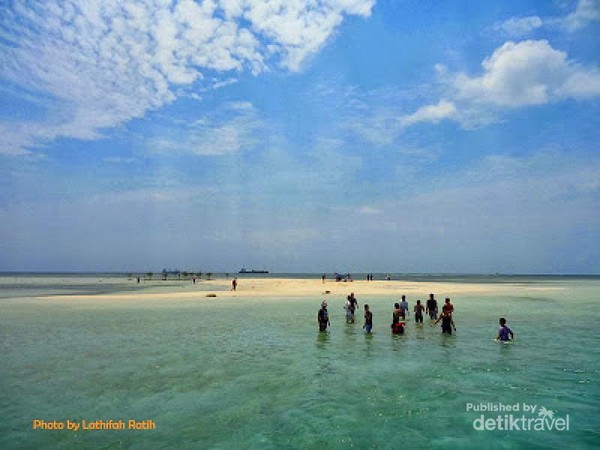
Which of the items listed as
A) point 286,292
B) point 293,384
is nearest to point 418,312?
point 293,384

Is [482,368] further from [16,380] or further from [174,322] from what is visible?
[174,322]

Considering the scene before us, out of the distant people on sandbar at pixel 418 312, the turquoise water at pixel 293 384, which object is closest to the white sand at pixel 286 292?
the distant people on sandbar at pixel 418 312

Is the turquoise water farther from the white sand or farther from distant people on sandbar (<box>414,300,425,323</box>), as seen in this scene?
the white sand

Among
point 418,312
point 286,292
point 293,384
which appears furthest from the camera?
point 286,292

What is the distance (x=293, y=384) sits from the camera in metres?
13.5

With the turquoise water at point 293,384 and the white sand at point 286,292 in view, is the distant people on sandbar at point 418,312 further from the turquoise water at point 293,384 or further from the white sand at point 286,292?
the white sand at point 286,292

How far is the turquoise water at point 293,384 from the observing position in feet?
31.5

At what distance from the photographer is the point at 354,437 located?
9406mm

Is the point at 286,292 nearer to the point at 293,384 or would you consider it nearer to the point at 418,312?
the point at 418,312

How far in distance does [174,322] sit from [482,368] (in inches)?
803

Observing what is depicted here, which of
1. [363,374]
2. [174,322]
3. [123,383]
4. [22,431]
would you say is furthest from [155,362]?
[174,322]

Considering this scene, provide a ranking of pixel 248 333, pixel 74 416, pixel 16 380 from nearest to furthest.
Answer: pixel 74 416 < pixel 16 380 < pixel 248 333

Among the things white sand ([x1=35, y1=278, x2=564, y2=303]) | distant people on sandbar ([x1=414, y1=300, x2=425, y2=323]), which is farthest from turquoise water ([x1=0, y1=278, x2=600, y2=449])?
white sand ([x1=35, y1=278, x2=564, y2=303])

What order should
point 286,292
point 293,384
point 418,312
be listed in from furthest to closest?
point 286,292 → point 418,312 → point 293,384
